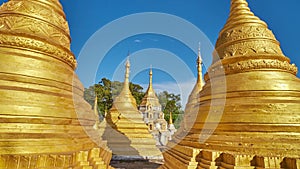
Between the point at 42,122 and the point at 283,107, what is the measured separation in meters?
4.85

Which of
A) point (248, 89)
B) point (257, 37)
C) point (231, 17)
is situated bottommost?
point (248, 89)

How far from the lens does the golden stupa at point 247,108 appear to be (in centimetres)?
357

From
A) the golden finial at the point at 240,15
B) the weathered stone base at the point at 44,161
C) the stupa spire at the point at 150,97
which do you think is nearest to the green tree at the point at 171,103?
the stupa spire at the point at 150,97

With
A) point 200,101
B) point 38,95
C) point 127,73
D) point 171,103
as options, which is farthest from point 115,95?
point 38,95

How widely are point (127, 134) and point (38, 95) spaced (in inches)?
363

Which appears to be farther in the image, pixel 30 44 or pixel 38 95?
pixel 30 44

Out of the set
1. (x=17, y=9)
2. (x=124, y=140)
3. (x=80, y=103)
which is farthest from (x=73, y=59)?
(x=124, y=140)

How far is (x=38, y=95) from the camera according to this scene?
12.0ft

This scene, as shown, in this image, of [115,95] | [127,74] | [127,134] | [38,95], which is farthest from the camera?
[115,95]

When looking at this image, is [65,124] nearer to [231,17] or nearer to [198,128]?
[198,128]

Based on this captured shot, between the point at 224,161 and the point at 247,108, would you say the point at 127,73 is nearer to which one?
the point at 247,108

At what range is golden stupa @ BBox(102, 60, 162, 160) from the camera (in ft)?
37.1

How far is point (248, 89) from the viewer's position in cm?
443

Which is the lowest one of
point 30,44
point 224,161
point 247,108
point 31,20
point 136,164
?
point 136,164
